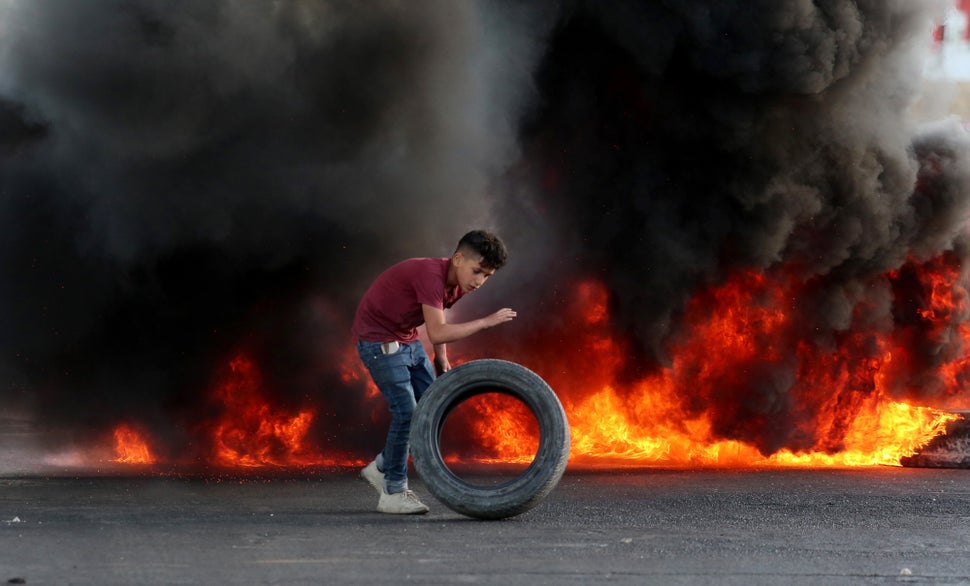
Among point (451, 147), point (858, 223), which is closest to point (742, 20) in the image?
point (858, 223)

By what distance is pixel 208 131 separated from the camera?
13836 millimetres

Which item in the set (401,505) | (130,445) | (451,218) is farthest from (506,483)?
(130,445)

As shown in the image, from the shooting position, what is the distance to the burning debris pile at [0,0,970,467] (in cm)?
1383

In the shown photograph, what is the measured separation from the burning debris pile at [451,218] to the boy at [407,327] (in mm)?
6059

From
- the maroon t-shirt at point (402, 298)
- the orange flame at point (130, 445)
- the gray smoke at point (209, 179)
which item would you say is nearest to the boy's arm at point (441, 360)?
the maroon t-shirt at point (402, 298)

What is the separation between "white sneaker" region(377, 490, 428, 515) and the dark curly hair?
1.60 metres

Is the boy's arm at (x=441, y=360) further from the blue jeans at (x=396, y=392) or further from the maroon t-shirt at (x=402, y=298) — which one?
the maroon t-shirt at (x=402, y=298)

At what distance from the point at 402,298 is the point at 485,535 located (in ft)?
5.28

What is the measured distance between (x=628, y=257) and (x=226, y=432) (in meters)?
5.02

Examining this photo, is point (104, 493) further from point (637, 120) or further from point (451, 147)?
point (637, 120)

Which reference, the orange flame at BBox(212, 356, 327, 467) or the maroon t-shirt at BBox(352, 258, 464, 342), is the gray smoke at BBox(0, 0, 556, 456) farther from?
the maroon t-shirt at BBox(352, 258, 464, 342)

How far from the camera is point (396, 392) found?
783cm

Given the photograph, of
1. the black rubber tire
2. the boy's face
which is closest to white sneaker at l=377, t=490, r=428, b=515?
the black rubber tire

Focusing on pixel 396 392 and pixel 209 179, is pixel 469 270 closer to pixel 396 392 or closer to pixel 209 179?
pixel 396 392
